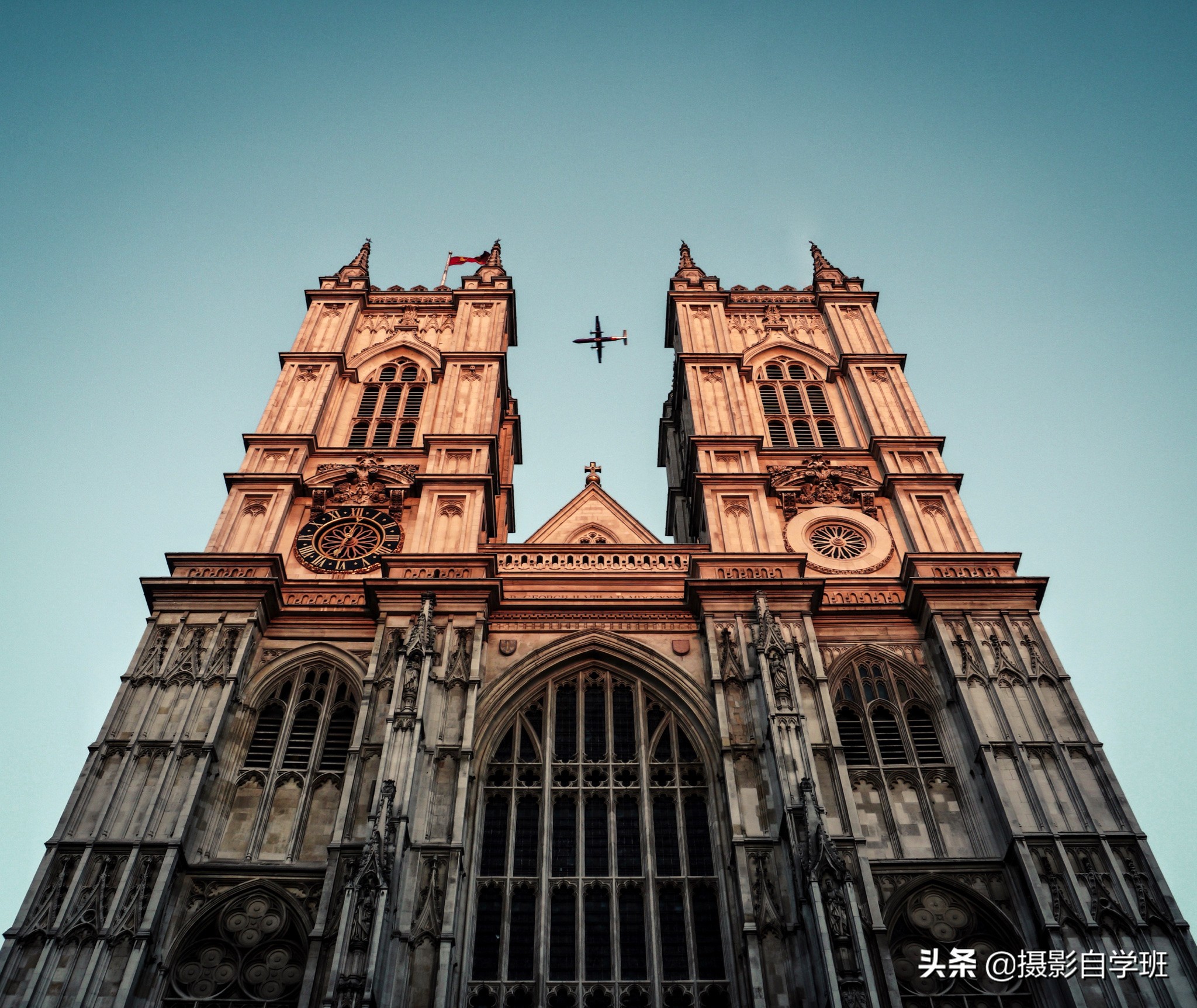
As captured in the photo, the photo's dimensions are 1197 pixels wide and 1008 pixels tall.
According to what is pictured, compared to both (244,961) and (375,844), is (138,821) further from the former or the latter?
(375,844)

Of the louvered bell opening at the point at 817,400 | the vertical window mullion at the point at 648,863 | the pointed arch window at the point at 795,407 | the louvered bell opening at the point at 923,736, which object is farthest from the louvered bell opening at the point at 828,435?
the vertical window mullion at the point at 648,863

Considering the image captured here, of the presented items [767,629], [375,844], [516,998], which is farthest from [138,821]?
[767,629]

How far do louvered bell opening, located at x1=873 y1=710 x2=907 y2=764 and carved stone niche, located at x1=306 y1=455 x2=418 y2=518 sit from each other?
39.5 ft

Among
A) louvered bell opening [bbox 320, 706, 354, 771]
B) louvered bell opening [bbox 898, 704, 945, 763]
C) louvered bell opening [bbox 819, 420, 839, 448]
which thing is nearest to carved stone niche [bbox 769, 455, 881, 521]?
louvered bell opening [bbox 819, 420, 839, 448]

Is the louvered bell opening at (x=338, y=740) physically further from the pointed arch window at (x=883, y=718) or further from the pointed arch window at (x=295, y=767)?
the pointed arch window at (x=883, y=718)

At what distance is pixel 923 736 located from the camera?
2181 centimetres

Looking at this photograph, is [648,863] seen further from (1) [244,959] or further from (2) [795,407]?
(2) [795,407]

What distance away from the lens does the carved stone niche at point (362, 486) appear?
89.7 feet

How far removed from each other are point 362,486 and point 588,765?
10.1 meters

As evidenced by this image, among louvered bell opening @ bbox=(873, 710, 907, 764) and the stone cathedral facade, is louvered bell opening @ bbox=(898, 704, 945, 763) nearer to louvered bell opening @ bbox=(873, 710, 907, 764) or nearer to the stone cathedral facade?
the stone cathedral facade

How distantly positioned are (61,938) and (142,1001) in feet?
5.04

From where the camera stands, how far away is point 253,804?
20.2 meters

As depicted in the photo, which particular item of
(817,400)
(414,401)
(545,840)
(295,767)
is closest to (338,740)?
(295,767)

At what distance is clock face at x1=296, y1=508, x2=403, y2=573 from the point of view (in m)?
25.6
